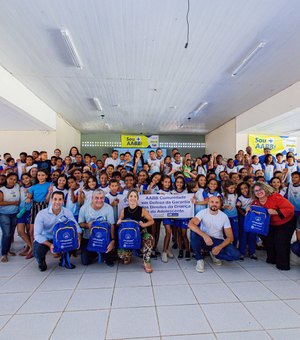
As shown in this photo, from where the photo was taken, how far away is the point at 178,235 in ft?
12.0

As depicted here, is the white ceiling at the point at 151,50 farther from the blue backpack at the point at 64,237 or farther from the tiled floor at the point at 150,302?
the tiled floor at the point at 150,302

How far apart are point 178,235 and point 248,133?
666 cm

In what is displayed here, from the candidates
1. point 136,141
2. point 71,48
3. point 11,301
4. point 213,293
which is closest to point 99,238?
point 11,301

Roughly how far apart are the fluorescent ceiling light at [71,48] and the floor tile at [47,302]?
3.68 meters

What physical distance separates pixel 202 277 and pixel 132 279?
0.91 metres

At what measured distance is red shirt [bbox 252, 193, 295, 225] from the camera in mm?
3100

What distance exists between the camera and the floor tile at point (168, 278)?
8.98 ft

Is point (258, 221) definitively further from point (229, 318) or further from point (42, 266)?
point (42, 266)

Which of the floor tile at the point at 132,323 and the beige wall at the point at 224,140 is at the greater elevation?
the beige wall at the point at 224,140

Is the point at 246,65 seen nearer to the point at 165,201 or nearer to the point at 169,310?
the point at 165,201

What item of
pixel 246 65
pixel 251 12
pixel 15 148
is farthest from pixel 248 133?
pixel 15 148

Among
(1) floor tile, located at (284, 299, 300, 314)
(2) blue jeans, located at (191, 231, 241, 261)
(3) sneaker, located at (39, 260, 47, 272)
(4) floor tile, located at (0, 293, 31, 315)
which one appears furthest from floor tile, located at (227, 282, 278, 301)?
(3) sneaker, located at (39, 260, 47, 272)

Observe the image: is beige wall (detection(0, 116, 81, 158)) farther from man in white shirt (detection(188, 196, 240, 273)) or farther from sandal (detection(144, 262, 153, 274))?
man in white shirt (detection(188, 196, 240, 273))

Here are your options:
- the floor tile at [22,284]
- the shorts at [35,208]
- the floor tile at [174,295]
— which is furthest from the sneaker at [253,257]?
A: the shorts at [35,208]
